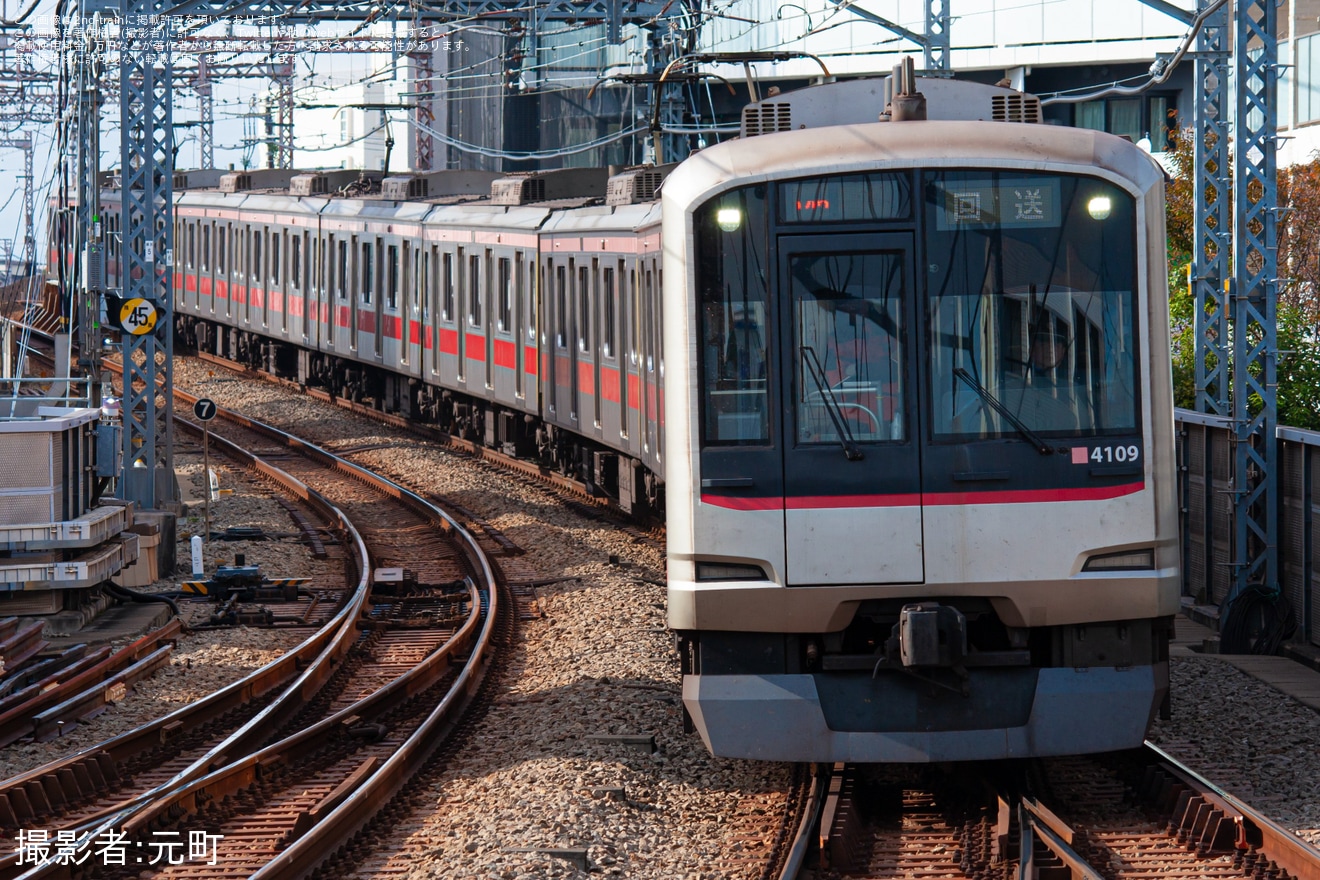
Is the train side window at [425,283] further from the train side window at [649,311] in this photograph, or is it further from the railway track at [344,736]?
the train side window at [649,311]

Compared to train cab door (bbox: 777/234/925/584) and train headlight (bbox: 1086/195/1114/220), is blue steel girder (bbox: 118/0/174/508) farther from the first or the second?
train headlight (bbox: 1086/195/1114/220)

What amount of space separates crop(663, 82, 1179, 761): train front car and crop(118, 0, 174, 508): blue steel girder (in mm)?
10886

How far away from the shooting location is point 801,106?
829 cm

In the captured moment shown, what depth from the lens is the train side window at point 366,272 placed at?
2562cm

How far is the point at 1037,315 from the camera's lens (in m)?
7.11

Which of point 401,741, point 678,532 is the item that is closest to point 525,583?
point 401,741

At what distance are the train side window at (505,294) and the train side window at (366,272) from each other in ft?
18.7

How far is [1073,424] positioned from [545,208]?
12469 millimetres

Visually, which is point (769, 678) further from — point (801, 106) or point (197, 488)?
point (197, 488)

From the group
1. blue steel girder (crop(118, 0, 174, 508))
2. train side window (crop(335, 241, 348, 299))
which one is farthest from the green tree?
train side window (crop(335, 241, 348, 299))

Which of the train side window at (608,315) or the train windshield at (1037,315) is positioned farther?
the train side window at (608,315)

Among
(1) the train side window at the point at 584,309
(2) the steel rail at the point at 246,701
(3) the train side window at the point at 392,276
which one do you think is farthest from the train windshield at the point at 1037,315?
(3) the train side window at the point at 392,276

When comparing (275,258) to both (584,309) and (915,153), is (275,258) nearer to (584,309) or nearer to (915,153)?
(584,309)

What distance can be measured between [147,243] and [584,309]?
4204 mm
